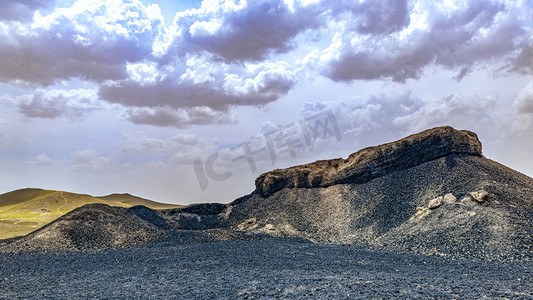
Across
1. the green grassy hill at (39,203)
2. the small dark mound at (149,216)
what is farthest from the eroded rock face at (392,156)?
the green grassy hill at (39,203)

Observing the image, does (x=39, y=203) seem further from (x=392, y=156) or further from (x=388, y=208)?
(x=388, y=208)

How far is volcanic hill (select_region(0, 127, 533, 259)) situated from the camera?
2241 cm

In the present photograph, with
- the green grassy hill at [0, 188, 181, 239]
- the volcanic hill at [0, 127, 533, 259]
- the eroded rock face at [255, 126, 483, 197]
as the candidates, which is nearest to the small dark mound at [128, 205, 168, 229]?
the volcanic hill at [0, 127, 533, 259]

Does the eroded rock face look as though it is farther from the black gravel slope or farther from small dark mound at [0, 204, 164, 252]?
small dark mound at [0, 204, 164, 252]

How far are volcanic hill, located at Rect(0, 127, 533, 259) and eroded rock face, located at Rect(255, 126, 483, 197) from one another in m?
0.11

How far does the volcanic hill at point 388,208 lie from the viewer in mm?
22406

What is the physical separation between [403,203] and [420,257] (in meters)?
13.7

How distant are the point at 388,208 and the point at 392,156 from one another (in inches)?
371

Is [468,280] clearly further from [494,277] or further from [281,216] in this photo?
[281,216]

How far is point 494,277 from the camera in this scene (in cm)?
1391

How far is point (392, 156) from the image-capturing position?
3981 cm

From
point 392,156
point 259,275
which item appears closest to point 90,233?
point 259,275

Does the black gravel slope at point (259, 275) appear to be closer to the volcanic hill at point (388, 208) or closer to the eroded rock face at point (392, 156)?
the volcanic hill at point (388, 208)

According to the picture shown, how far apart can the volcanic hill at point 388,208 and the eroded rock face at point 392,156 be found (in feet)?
0.36
